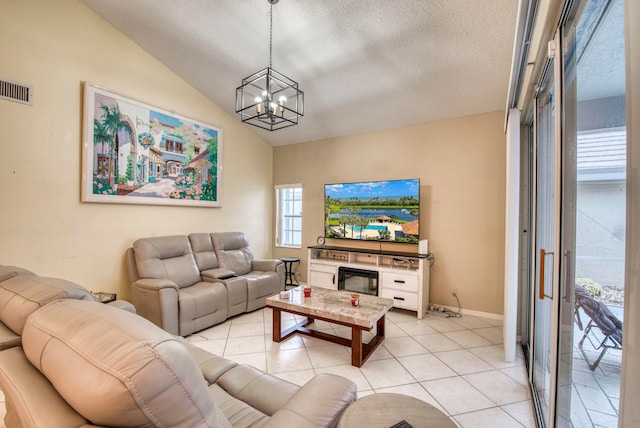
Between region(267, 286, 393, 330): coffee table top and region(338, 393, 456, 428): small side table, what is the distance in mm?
1220

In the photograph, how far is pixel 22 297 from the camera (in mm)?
1035

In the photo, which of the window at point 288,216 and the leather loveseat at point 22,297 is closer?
the leather loveseat at point 22,297

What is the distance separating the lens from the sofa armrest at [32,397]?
2.02 feet

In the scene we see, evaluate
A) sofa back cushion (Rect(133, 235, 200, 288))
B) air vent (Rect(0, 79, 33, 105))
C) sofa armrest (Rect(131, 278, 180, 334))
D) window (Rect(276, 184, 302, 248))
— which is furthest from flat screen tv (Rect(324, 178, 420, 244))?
air vent (Rect(0, 79, 33, 105))

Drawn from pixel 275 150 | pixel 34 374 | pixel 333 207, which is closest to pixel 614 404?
pixel 34 374

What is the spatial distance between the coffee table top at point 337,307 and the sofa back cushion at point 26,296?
70.6 inches

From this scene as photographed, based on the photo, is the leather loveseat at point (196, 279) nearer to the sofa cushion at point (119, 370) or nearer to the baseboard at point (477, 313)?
the sofa cushion at point (119, 370)

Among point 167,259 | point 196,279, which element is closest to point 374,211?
point 196,279

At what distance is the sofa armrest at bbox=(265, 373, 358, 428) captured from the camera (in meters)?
0.93

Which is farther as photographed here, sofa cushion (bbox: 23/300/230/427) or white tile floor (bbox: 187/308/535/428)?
white tile floor (bbox: 187/308/535/428)

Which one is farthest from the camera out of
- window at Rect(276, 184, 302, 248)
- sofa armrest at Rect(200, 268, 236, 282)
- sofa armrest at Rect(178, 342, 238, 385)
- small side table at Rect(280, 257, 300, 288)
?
window at Rect(276, 184, 302, 248)

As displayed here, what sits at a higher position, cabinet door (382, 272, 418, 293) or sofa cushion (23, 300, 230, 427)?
sofa cushion (23, 300, 230, 427)

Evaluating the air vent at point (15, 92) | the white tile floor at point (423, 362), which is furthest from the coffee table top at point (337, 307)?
the air vent at point (15, 92)

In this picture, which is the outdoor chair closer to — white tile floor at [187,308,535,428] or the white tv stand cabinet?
white tile floor at [187,308,535,428]
